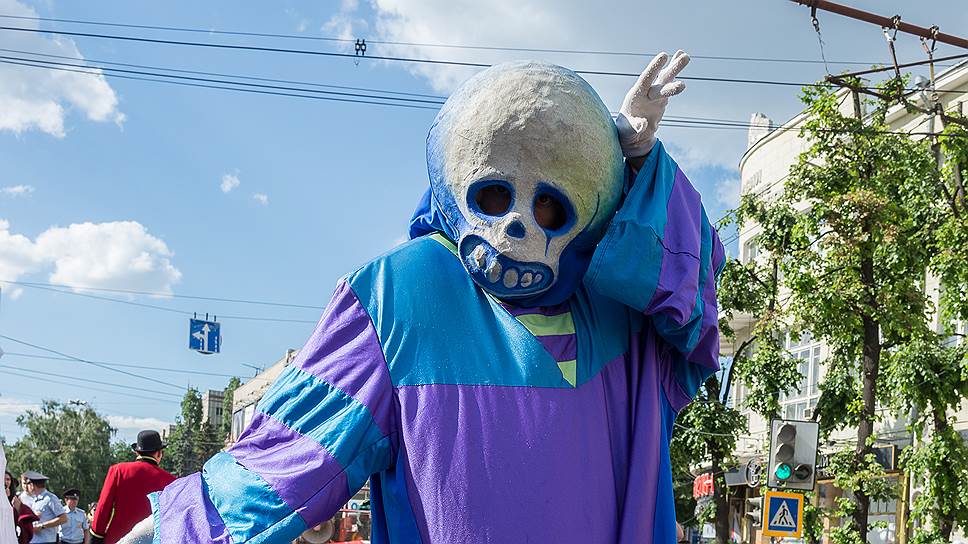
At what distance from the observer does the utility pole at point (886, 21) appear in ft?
40.6

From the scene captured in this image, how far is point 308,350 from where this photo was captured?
2691 millimetres

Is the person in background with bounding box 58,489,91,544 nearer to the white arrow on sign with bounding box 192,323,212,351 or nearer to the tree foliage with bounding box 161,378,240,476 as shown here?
the white arrow on sign with bounding box 192,323,212,351

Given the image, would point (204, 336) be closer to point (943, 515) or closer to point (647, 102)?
point (943, 515)

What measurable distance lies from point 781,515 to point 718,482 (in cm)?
653

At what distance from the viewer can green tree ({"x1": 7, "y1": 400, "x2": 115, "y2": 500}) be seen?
2457 inches

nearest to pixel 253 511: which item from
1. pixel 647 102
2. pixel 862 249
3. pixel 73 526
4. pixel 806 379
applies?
pixel 647 102

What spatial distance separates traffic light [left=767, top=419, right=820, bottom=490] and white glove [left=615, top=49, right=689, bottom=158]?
968 centimetres

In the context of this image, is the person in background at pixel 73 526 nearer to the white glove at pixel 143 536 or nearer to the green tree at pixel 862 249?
the green tree at pixel 862 249

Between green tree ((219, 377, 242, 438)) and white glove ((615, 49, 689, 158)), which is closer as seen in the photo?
white glove ((615, 49, 689, 158))

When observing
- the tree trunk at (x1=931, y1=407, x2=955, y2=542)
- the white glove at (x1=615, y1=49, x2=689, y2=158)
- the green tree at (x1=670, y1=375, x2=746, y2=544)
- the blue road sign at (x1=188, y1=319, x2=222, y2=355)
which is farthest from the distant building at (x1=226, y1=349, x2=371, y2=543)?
the blue road sign at (x1=188, y1=319, x2=222, y2=355)

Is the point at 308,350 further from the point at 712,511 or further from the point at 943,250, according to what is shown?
the point at 712,511

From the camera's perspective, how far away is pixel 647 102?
2.83 m

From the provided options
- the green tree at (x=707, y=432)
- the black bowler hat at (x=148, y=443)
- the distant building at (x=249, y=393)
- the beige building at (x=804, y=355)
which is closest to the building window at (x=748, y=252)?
the beige building at (x=804, y=355)

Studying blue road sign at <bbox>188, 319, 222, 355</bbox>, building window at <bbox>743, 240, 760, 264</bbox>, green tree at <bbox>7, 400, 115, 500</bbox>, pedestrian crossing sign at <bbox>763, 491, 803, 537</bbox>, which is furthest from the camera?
green tree at <bbox>7, 400, 115, 500</bbox>
